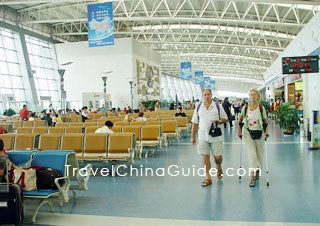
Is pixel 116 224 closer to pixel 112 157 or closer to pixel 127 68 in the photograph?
pixel 112 157

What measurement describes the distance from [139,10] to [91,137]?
1011 inches

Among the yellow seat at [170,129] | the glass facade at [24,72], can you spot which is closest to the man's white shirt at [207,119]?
the yellow seat at [170,129]

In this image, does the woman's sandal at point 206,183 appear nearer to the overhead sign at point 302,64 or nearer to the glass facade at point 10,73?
the overhead sign at point 302,64

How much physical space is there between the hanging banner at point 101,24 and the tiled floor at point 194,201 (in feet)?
31.0

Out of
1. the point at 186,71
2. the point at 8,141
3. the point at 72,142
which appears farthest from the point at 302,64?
the point at 186,71

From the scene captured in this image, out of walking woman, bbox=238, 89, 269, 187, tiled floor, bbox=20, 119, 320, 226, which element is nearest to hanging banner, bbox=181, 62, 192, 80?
tiled floor, bbox=20, 119, 320, 226

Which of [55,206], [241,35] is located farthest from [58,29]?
[55,206]

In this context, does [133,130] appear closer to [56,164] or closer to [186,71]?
[56,164]

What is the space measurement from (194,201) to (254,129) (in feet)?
6.17

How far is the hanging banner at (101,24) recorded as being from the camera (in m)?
16.6

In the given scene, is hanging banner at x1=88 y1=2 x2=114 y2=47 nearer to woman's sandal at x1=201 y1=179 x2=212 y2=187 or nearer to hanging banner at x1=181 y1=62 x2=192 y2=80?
woman's sandal at x1=201 y1=179 x2=212 y2=187

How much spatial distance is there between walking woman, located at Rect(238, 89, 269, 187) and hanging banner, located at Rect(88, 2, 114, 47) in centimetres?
Answer: 1074

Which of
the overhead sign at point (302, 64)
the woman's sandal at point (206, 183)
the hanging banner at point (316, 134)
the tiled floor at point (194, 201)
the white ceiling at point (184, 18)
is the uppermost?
the white ceiling at point (184, 18)

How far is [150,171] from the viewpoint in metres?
8.80
